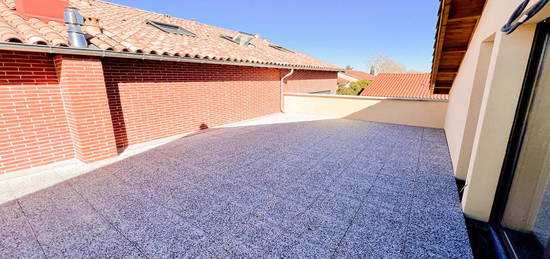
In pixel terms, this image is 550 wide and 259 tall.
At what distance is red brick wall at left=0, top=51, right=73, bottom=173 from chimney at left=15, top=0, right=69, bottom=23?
3.46 feet

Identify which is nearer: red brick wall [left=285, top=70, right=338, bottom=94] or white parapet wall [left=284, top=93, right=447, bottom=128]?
white parapet wall [left=284, top=93, right=447, bottom=128]

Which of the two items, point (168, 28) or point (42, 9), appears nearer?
point (42, 9)

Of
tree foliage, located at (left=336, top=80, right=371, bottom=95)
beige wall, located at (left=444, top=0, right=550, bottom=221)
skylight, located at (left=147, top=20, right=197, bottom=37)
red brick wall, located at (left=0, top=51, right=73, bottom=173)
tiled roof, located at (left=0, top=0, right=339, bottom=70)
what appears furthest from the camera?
tree foliage, located at (left=336, top=80, right=371, bottom=95)

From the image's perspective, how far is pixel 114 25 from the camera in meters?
5.61

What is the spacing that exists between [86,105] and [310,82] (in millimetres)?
9717

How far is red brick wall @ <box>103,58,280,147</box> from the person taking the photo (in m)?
4.86

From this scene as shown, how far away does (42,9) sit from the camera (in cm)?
410

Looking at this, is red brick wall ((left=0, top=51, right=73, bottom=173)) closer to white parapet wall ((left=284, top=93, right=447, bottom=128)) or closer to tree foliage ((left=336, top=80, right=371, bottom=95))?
white parapet wall ((left=284, top=93, right=447, bottom=128))

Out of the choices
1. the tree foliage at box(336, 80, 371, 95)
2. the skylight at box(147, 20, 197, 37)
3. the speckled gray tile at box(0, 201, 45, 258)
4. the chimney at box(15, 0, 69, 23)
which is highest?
the skylight at box(147, 20, 197, 37)

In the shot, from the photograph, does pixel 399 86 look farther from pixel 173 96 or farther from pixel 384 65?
pixel 384 65

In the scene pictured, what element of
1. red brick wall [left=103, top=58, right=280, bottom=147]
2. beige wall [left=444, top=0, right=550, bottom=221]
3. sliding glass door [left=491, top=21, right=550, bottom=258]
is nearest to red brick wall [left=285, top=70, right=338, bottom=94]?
red brick wall [left=103, top=58, right=280, bottom=147]

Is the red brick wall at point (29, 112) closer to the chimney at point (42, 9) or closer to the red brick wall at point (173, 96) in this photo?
the red brick wall at point (173, 96)

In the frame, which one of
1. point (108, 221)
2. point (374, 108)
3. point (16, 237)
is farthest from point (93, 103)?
point (374, 108)

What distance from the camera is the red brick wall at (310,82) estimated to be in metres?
10.5
